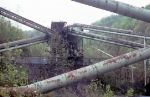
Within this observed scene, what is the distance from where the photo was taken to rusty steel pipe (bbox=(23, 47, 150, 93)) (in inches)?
195

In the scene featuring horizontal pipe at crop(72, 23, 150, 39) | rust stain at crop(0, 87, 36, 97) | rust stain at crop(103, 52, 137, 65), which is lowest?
rust stain at crop(0, 87, 36, 97)

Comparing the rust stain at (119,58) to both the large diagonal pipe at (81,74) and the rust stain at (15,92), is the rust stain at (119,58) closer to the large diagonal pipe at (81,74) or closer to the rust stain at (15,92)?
the large diagonal pipe at (81,74)

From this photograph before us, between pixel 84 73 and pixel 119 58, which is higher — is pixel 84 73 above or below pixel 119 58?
below

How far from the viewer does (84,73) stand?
5.04 meters

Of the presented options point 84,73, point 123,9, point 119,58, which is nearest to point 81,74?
point 84,73

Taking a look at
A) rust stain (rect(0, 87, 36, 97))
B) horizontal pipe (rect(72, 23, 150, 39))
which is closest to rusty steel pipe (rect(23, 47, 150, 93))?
rust stain (rect(0, 87, 36, 97))

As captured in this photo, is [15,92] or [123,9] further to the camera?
[123,9]

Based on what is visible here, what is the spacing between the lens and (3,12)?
47.1 ft

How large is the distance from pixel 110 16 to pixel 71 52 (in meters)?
54.2

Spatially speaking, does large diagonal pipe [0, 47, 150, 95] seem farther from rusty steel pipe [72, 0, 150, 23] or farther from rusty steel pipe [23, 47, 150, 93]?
rusty steel pipe [72, 0, 150, 23]

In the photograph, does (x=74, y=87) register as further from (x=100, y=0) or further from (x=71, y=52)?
(x=71, y=52)

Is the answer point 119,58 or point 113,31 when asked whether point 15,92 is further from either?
point 113,31

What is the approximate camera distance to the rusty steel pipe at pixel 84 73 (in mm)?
4957

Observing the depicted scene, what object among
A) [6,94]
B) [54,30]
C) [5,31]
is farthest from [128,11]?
[5,31]
